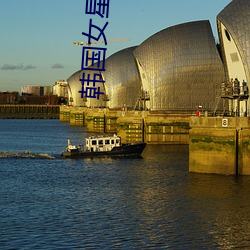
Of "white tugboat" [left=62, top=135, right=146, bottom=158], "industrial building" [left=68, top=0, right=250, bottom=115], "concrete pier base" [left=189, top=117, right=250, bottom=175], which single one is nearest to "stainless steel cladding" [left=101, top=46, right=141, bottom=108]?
"industrial building" [left=68, top=0, right=250, bottom=115]

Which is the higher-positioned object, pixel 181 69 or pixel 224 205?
pixel 181 69

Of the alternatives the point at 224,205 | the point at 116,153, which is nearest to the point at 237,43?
the point at 116,153

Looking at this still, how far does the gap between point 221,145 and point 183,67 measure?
3995 centimetres

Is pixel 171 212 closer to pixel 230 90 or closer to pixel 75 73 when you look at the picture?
pixel 230 90

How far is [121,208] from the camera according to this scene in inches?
1467

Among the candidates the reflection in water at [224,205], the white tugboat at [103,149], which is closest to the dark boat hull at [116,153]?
the white tugboat at [103,149]

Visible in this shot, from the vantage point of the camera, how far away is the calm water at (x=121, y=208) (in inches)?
1201

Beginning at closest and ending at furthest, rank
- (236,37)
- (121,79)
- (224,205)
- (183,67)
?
1. (224,205)
2. (236,37)
3. (183,67)
4. (121,79)

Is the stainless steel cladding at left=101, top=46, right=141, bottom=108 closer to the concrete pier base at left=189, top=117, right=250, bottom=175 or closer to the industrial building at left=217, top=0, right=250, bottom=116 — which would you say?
the industrial building at left=217, top=0, right=250, bottom=116

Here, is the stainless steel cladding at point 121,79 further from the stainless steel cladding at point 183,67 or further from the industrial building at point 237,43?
the industrial building at point 237,43

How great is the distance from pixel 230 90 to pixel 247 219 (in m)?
20.1

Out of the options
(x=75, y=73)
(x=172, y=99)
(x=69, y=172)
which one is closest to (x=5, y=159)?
(x=69, y=172)

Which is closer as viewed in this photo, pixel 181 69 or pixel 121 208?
pixel 121 208

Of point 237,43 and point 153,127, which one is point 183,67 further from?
point 237,43
